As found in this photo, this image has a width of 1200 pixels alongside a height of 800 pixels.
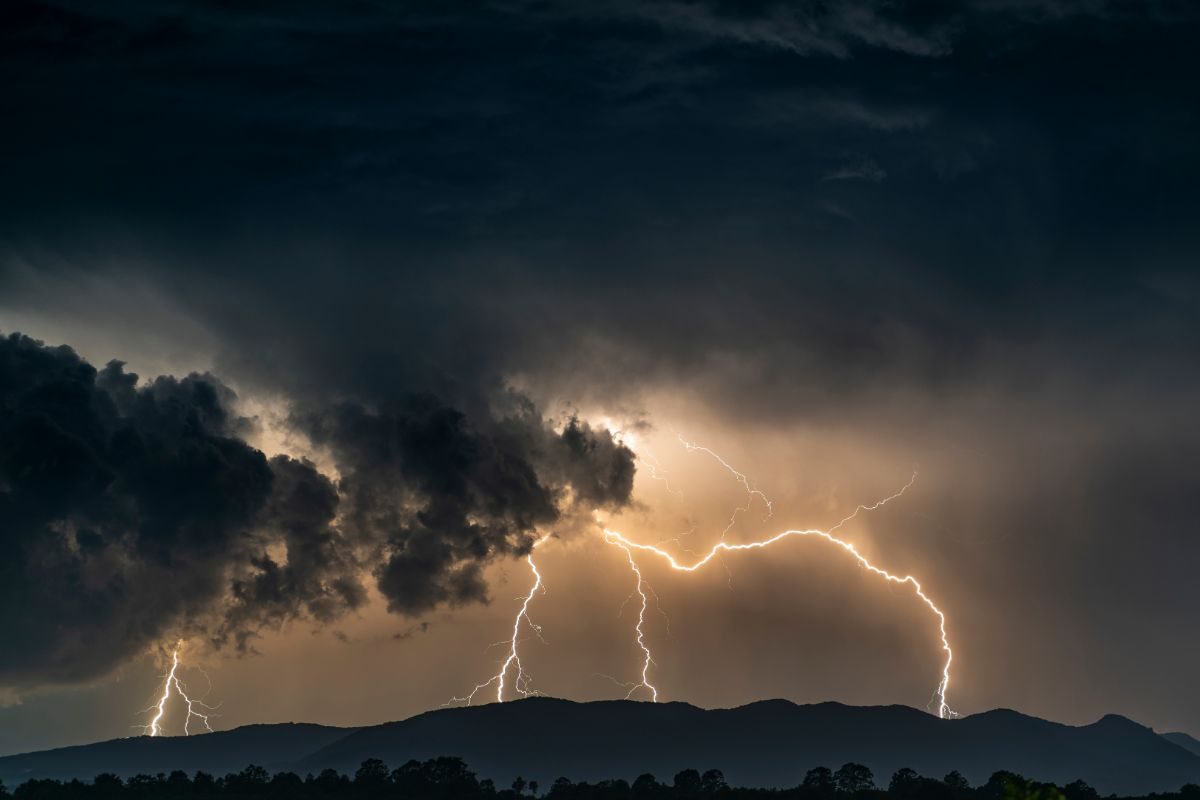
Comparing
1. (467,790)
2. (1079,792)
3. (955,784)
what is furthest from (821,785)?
(467,790)

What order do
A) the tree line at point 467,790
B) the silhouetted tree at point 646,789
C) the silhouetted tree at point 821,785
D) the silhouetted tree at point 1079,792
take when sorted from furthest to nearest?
1. the silhouetted tree at point 821,785
2. the silhouetted tree at point 646,789
3. the tree line at point 467,790
4. the silhouetted tree at point 1079,792

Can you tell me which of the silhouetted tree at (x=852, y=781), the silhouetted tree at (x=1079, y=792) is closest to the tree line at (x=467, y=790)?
the silhouetted tree at (x=852, y=781)

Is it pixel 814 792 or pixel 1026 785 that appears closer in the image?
pixel 1026 785

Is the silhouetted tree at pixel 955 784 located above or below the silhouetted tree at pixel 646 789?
above

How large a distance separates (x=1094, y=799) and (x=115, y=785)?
520 ft

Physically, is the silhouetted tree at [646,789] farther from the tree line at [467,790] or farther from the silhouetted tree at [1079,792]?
the silhouetted tree at [1079,792]

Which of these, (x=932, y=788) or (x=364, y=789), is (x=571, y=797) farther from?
(x=932, y=788)

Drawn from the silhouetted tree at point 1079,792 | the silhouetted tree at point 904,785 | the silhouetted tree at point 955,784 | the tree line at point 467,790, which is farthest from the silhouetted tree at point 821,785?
the silhouetted tree at point 1079,792

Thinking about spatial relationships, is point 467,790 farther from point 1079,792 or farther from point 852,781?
point 1079,792

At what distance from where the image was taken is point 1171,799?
168 meters

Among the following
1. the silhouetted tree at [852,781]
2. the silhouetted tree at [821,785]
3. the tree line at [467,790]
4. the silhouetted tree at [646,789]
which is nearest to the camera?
the tree line at [467,790]

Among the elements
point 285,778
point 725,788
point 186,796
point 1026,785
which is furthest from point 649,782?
point 1026,785

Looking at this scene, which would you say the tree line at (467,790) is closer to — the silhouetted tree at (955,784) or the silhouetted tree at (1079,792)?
the silhouetted tree at (955,784)

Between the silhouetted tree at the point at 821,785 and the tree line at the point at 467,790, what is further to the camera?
the silhouetted tree at the point at 821,785
